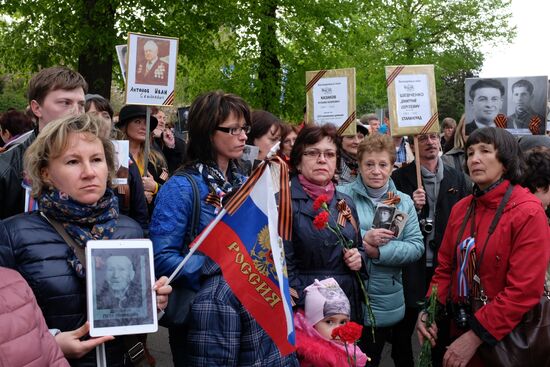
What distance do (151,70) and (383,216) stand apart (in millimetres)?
2388

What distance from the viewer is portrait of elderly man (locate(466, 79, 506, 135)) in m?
6.49

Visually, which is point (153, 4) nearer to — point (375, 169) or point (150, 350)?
point (150, 350)

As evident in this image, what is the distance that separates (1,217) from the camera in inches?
132

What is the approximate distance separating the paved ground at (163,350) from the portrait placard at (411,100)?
2.31 meters

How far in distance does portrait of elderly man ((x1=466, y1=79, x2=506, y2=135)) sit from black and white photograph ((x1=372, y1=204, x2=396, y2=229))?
94.0 inches

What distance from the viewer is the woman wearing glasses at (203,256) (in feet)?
10.3

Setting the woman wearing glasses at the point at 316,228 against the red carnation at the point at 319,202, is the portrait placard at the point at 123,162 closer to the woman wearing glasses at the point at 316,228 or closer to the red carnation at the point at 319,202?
the woman wearing glasses at the point at 316,228

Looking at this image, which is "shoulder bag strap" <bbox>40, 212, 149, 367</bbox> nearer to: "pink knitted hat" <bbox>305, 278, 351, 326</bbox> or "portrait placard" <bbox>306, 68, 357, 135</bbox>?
"pink knitted hat" <bbox>305, 278, 351, 326</bbox>

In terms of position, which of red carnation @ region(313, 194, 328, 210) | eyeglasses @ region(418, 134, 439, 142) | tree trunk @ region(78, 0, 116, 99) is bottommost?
red carnation @ region(313, 194, 328, 210)

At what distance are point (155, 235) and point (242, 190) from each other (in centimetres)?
52

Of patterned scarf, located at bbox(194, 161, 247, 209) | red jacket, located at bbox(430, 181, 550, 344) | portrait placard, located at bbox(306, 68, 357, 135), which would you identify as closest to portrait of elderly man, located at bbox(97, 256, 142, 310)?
patterned scarf, located at bbox(194, 161, 247, 209)

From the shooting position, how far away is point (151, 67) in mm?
5508

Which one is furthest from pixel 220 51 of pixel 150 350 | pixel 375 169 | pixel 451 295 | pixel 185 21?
pixel 451 295

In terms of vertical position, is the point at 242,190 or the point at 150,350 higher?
the point at 242,190
